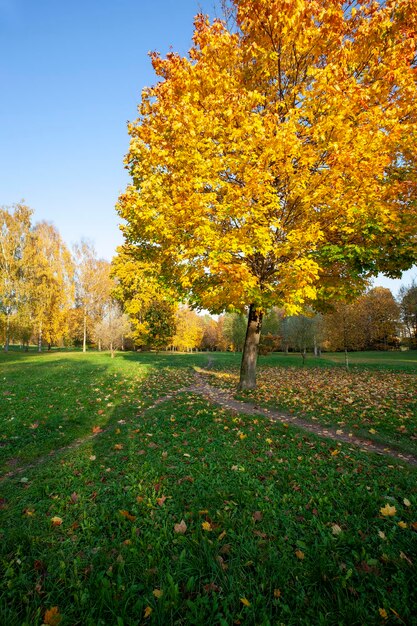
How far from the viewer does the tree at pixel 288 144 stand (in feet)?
25.6

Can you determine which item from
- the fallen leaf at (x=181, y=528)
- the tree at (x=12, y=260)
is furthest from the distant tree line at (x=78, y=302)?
the fallen leaf at (x=181, y=528)

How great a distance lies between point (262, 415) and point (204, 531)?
5501 mm

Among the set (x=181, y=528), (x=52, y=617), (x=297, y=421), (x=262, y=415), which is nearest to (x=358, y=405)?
(x=297, y=421)

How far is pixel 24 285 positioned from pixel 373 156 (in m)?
36.9

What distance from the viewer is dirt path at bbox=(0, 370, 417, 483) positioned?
18.6 feet

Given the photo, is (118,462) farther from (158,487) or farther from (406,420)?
(406,420)

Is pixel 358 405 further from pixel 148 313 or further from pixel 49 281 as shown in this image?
pixel 49 281

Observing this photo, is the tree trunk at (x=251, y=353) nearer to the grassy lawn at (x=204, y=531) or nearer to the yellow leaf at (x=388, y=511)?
the grassy lawn at (x=204, y=531)

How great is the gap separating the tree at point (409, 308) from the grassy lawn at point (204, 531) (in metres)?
47.4

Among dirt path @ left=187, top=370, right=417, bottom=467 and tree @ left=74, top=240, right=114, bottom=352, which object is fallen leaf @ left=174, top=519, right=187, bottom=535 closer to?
dirt path @ left=187, top=370, right=417, bottom=467

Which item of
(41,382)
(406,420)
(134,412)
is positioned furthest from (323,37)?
(41,382)

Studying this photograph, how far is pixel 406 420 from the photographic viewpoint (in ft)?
25.9

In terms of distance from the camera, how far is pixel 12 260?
33.2 metres

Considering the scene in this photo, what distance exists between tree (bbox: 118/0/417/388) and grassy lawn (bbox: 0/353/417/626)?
4665 millimetres
